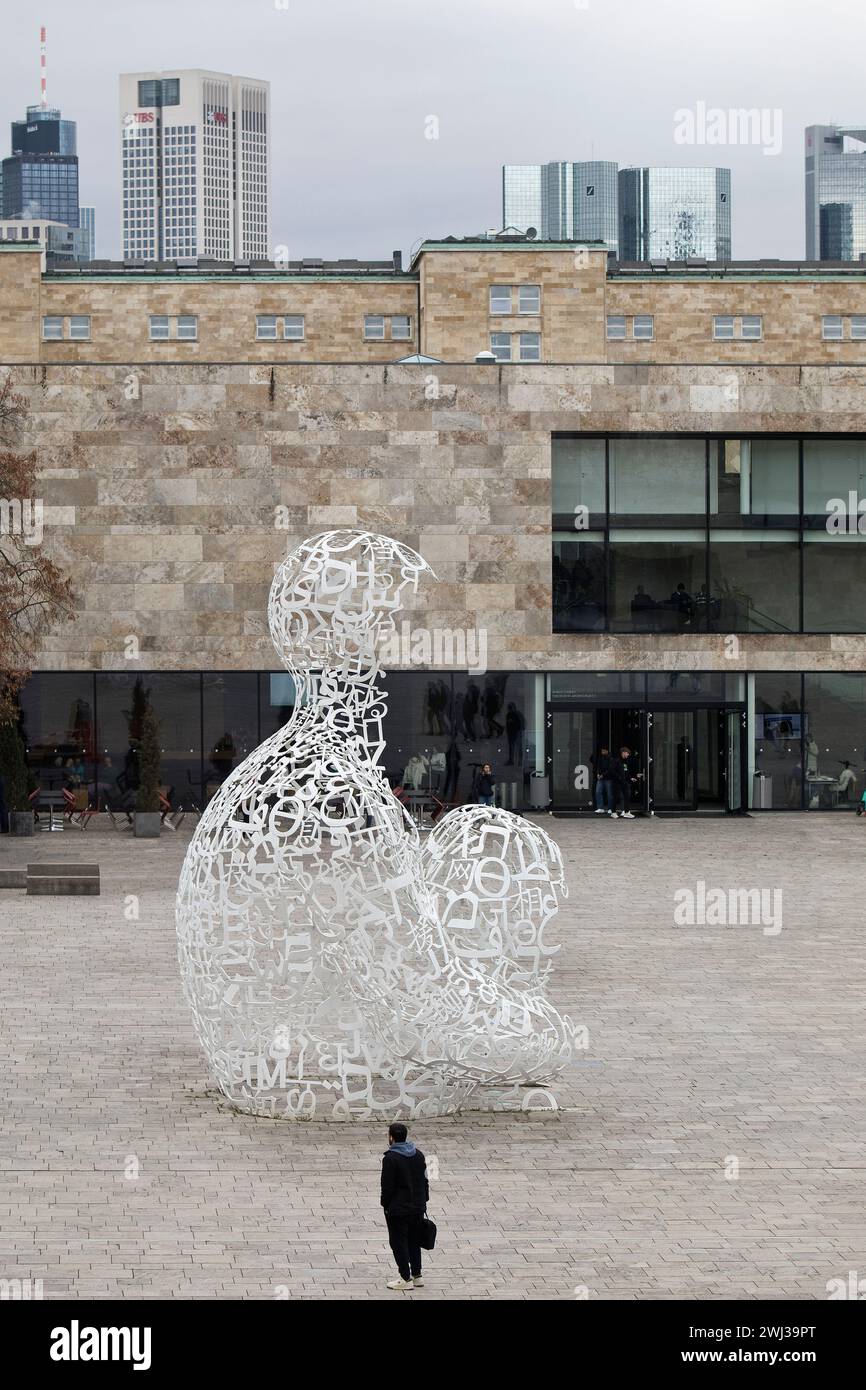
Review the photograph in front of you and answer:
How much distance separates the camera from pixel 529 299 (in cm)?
7875

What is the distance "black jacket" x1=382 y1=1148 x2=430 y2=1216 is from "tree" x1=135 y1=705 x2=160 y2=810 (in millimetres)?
27151

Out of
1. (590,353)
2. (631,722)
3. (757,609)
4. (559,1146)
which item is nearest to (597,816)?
(631,722)

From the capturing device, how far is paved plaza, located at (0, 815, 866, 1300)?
40.5ft

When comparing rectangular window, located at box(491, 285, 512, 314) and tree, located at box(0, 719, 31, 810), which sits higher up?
rectangular window, located at box(491, 285, 512, 314)

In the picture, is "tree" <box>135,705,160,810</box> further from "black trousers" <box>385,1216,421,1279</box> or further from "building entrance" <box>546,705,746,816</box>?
"black trousers" <box>385,1216,421,1279</box>

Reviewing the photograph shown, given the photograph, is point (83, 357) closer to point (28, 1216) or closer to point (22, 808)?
point (22, 808)

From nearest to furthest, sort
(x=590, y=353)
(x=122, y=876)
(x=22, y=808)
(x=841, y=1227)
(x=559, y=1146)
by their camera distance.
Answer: (x=841, y=1227), (x=559, y=1146), (x=122, y=876), (x=22, y=808), (x=590, y=353)

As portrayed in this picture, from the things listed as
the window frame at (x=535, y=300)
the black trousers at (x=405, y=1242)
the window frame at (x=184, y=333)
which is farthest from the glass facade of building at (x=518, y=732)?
the window frame at (x=184, y=333)

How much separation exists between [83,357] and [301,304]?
28.6 ft

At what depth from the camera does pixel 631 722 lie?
140 ft

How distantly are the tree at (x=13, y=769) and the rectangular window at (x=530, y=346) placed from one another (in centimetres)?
4263

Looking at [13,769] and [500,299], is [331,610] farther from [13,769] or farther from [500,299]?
[500,299]

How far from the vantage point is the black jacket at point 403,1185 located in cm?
1198

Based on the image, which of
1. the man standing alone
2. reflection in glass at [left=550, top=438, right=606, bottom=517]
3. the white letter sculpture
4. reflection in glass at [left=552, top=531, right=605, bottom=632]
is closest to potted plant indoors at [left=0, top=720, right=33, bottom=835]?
reflection in glass at [left=552, top=531, right=605, bottom=632]
